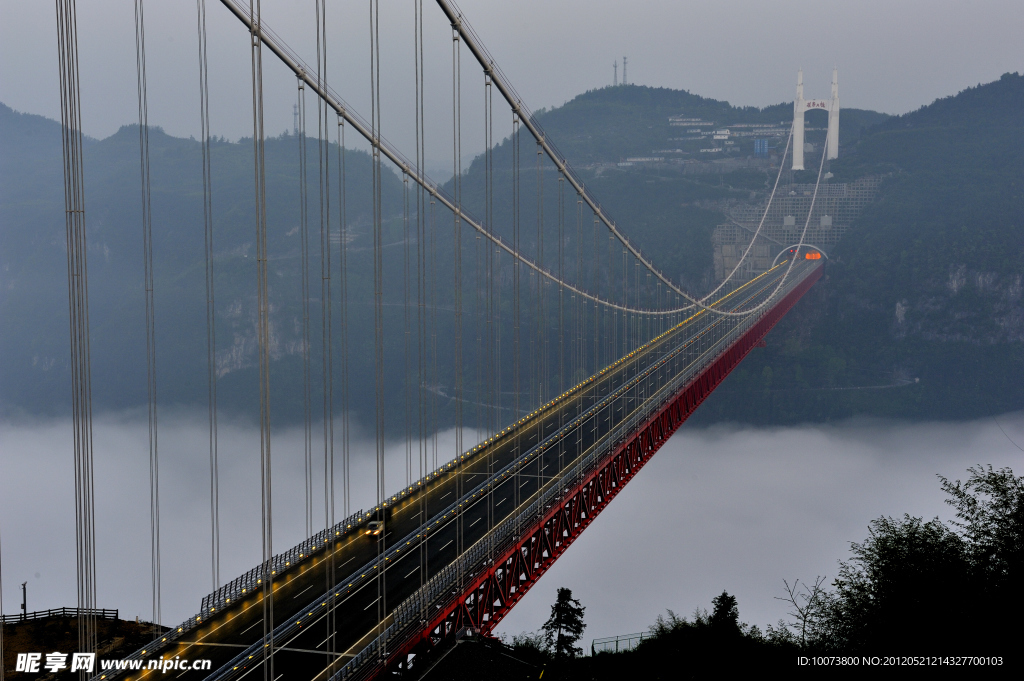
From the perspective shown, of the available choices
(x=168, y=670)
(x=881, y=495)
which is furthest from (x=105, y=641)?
(x=881, y=495)

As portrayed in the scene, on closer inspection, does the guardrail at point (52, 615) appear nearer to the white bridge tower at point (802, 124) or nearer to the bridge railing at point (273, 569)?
the bridge railing at point (273, 569)

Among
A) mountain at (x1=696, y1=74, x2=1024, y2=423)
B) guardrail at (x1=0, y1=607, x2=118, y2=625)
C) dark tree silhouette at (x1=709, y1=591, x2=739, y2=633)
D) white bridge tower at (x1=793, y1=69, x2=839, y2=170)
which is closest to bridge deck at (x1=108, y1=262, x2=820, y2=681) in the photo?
dark tree silhouette at (x1=709, y1=591, x2=739, y2=633)

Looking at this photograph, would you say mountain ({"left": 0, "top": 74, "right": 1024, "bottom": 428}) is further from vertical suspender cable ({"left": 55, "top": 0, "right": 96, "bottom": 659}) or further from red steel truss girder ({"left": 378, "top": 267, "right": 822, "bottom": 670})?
vertical suspender cable ({"left": 55, "top": 0, "right": 96, "bottom": 659})

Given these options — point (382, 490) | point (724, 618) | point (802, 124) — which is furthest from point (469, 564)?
point (802, 124)

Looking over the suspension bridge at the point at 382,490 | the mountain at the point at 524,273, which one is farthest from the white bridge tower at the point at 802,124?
the suspension bridge at the point at 382,490

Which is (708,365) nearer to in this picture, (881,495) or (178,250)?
(881,495)

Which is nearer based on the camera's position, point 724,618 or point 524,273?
point 724,618

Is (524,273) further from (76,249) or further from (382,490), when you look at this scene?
(76,249)
